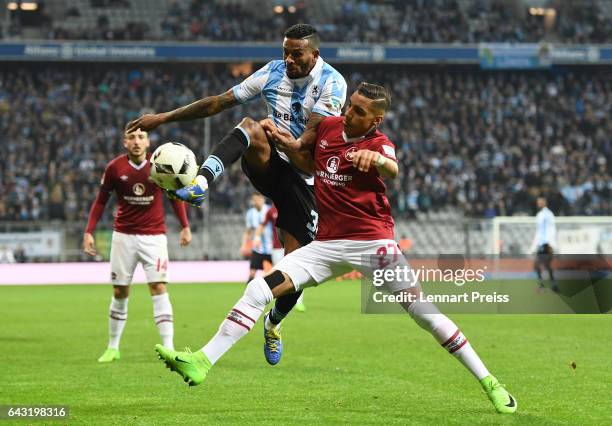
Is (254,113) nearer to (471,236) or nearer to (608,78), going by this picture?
(471,236)

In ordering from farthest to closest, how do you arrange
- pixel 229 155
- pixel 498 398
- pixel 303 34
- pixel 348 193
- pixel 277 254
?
pixel 277 254 → pixel 303 34 → pixel 229 155 → pixel 348 193 → pixel 498 398

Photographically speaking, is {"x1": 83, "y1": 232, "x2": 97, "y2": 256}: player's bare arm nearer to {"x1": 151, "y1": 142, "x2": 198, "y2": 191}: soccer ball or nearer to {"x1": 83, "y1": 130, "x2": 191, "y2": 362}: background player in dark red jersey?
{"x1": 83, "y1": 130, "x2": 191, "y2": 362}: background player in dark red jersey

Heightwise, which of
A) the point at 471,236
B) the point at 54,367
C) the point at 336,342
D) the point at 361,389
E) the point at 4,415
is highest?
the point at 4,415

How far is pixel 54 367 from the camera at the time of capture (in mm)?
10203

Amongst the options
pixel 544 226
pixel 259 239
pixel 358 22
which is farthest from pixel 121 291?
pixel 358 22

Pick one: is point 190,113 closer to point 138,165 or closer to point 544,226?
point 138,165

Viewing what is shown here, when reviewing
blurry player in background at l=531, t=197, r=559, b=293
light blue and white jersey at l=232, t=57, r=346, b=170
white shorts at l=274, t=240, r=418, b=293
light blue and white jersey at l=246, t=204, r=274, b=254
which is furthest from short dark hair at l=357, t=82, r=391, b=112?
blurry player in background at l=531, t=197, r=559, b=293

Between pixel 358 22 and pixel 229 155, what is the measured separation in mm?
36696

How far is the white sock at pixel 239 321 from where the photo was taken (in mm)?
6738

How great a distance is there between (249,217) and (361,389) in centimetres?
1401

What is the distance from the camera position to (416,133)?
39.3 meters

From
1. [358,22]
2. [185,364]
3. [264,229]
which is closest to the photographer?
[185,364]

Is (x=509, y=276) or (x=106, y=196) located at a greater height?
(x=106, y=196)

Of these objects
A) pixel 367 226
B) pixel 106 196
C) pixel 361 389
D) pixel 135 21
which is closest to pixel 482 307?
pixel 106 196
